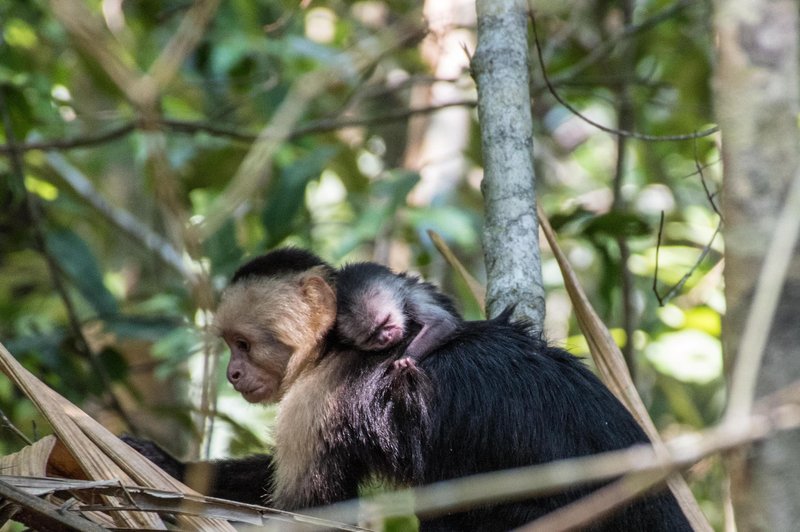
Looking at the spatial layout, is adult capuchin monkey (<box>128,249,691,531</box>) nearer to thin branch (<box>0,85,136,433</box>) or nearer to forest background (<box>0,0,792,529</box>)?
forest background (<box>0,0,792,529</box>)

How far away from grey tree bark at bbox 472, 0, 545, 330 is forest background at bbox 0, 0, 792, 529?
76 cm

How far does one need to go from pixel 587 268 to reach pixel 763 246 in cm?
707

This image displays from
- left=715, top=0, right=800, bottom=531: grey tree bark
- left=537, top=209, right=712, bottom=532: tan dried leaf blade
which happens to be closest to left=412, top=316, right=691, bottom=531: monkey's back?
left=537, top=209, right=712, bottom=532: tan dried leaf blade

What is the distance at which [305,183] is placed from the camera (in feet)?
18.6

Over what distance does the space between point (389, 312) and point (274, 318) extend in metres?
0.58

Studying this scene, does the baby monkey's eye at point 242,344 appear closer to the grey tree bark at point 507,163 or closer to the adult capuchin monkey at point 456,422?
the adult capuchin monkey at point 456,422

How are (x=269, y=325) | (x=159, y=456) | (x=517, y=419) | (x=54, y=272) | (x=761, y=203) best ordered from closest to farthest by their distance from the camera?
1. (x=761, y=203)
2. (x=517, y=419)
3. (x=159, y=456)
4. (x=269, y=325)
5. (x=54, y=272)

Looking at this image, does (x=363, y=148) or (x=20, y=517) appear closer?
(x=20, y=517)

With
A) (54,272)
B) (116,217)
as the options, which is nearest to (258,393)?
(54,272)

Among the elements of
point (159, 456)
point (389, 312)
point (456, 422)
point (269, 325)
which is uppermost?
point (269, 325)

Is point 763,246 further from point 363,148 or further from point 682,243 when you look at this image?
point 363,148

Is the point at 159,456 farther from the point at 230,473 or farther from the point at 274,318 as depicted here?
the point at 274,318

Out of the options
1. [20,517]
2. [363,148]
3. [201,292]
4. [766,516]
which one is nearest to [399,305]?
[20,517]

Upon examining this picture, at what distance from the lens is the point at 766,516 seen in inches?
66.4
